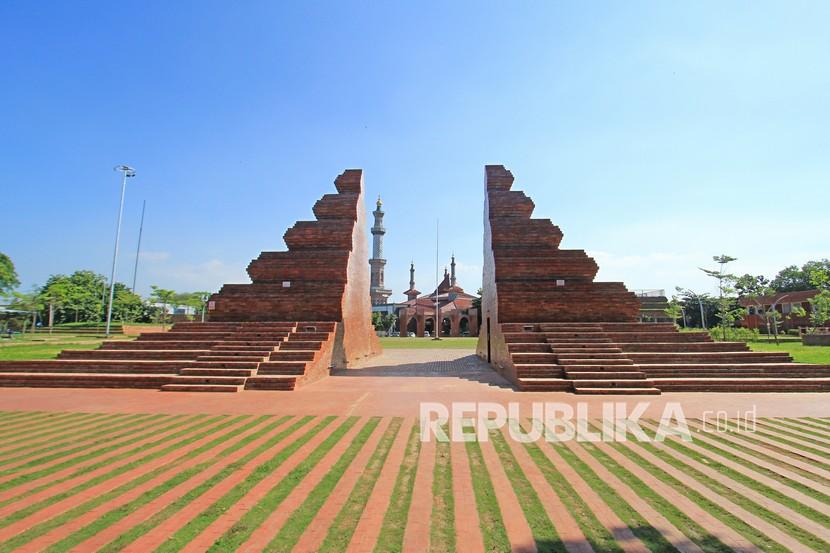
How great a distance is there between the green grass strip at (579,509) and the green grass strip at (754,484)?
63.0 inches

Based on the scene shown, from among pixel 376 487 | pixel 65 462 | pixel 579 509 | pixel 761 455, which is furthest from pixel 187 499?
pixel 761 455

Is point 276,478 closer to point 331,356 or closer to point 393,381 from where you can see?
point 393,381

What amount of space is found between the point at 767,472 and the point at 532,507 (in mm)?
2623

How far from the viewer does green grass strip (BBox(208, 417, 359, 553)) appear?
8.95 feet

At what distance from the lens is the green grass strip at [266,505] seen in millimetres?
2729

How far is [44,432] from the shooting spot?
5.54 metres

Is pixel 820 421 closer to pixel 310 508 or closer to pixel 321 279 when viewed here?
pixel 310 508

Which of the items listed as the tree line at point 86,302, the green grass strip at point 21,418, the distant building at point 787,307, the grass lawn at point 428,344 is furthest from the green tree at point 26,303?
the distant building at point 787,307

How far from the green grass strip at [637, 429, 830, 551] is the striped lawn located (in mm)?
21

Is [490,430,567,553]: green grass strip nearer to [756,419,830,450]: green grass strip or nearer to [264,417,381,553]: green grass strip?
[264,417,381,553]: green grass strip

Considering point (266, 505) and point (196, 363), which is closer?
point (266, 505)

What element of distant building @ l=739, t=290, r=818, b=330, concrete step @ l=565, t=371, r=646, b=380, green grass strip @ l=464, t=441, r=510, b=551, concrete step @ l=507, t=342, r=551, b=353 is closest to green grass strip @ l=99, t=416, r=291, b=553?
green grass strip @ l=464, t=441, r=510, b=551

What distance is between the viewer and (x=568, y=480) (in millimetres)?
3842

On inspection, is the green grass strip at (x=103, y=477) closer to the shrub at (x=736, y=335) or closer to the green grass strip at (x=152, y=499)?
→ the green grass strip at (x=152, y=499)
